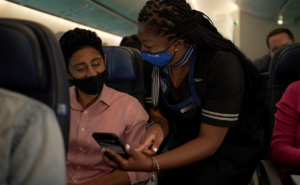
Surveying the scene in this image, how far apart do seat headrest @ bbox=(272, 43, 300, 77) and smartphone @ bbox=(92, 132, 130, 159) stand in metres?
1.42

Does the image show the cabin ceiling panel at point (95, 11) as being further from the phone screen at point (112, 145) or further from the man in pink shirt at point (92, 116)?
the phone screen at point (112, 145)

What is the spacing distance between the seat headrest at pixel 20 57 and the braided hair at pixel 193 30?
2.43ft

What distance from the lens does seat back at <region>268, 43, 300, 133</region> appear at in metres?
1.87

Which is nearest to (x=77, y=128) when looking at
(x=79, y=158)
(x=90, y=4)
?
(x=79, y=158)

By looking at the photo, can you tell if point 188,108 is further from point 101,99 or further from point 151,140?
point 101,99

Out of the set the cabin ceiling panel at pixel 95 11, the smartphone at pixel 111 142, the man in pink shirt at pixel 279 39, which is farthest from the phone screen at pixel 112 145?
the cabin ceiling panel at pixel 95 11

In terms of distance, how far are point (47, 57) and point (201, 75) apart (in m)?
0.88

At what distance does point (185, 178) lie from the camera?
5.17 ft

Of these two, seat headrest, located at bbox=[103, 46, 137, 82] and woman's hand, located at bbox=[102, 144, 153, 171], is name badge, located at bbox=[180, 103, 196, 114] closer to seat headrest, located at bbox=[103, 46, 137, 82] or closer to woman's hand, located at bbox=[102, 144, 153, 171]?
woman's hand, located at bbox=[102, 144, 153, 171]

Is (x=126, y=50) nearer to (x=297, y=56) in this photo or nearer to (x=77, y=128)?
(x=77, y=128)

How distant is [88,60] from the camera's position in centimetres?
161

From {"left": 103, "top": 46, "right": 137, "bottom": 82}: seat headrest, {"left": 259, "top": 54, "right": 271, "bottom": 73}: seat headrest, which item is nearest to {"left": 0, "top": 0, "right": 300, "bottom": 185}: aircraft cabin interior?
{"left": 103, "top": 46, "right": 137, "bottom": 82}: seat headrest

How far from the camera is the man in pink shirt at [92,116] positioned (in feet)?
4.80

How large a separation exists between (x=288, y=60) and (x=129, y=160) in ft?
4.75
